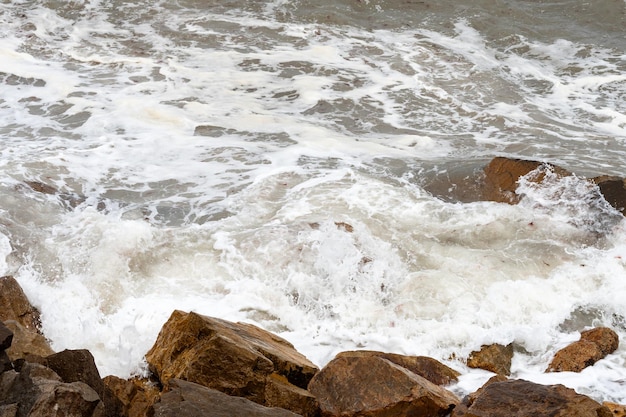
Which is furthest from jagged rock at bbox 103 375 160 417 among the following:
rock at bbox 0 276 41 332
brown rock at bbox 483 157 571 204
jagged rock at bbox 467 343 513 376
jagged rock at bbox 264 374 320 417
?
brown rock at bbox 483 157 571 204

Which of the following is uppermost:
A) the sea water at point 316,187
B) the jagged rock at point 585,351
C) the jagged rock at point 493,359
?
the jagged rock at point 585,351

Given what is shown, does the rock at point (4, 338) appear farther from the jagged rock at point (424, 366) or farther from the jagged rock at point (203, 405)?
the jagged rock at point (424, 366)

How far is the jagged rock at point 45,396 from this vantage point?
140 inches

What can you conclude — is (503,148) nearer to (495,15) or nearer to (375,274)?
(375,274)

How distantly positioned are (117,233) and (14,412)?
347cm

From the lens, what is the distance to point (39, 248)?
21.6ft

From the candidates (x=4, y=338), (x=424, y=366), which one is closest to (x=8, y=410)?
(x=4, y=338)

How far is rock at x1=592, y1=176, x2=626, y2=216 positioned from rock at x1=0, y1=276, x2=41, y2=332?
569 centimetres

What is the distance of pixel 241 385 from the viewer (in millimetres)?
4270

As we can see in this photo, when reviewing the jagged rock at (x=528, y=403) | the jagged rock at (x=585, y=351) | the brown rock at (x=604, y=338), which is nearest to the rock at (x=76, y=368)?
the jagged rock at (x=528, y=403)

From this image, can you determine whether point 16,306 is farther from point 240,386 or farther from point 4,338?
point 240,386

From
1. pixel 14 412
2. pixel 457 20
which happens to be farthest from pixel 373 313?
pixel 457 20

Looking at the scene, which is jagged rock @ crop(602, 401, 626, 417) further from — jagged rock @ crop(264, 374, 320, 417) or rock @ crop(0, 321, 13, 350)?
rock @ crop(0, 321, 13, 350)

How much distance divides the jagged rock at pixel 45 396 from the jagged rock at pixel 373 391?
1.43 metres
